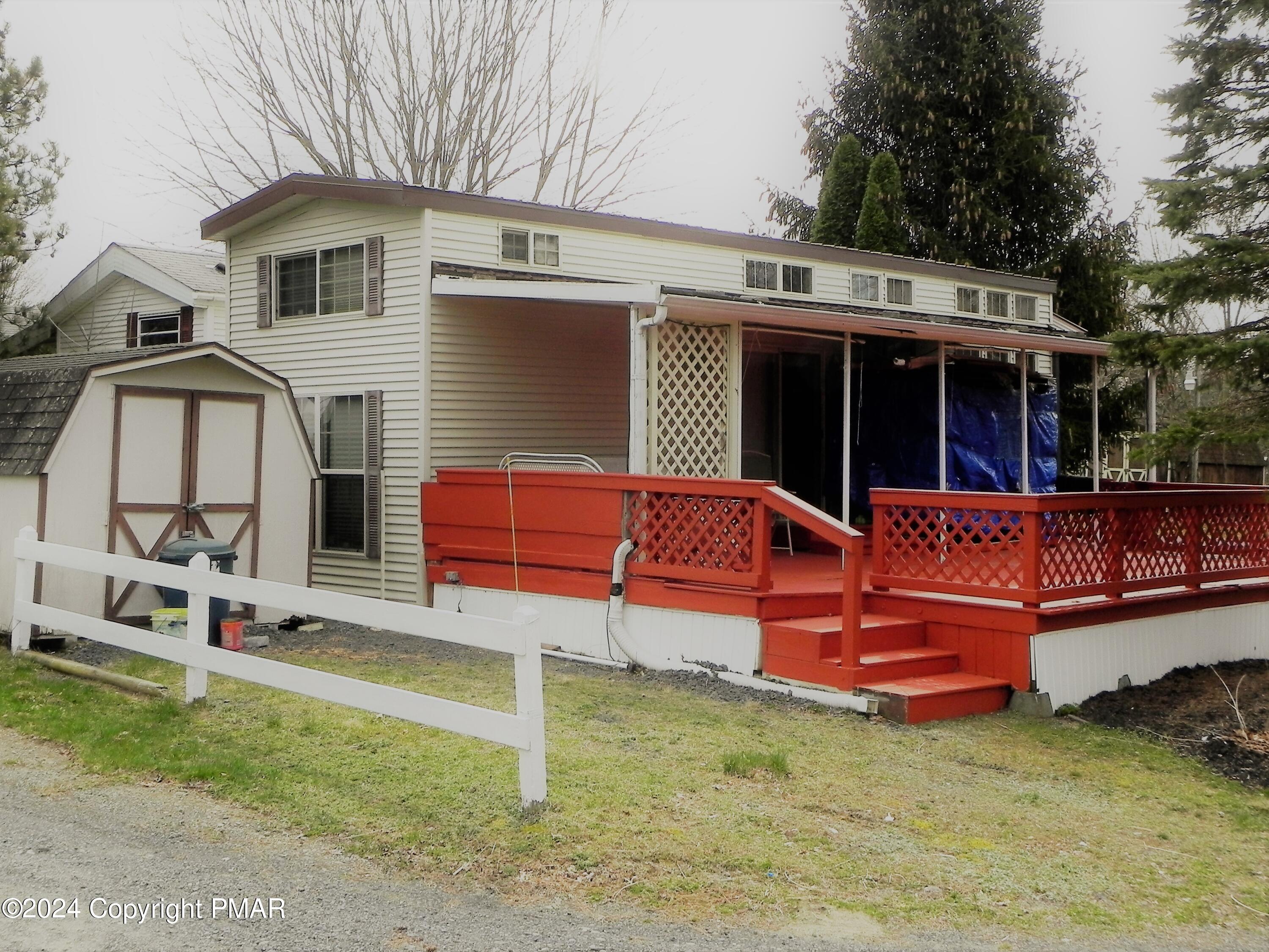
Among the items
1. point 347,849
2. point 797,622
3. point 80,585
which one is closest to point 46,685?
point 80,585

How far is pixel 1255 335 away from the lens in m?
8.44

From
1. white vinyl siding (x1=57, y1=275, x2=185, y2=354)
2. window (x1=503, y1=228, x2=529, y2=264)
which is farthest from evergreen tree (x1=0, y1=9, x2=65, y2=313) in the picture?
window (x1=503, y1=228, x2=529, y2=264)

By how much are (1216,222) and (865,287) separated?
6.81 metres

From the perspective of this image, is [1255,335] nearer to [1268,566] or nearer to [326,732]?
[1268,566]

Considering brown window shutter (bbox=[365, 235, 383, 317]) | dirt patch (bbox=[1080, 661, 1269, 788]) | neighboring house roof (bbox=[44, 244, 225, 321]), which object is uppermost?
neighboring house roof (bbox=[44, 244, 225, 321])

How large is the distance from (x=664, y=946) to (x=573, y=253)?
9575mm

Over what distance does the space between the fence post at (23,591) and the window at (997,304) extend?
515 inches

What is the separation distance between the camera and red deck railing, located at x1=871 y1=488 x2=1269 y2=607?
8.48 m

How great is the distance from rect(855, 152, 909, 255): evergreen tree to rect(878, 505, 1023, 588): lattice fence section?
14468 mm

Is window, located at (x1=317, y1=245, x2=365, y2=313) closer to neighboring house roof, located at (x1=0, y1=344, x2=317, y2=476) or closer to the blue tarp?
neighboring house roof, located at (x1=0, y1=344, x2=317, y2=476)

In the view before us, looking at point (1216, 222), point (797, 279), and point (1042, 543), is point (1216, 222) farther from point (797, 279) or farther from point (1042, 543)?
point (797, 279)

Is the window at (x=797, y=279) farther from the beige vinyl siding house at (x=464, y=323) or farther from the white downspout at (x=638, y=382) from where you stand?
the white downspout at (x=638, y=382)

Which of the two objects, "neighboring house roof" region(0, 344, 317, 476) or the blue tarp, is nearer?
"neighboring house roof" region(0, 344, 317, 476)

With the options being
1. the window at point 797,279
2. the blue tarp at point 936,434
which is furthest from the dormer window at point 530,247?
the blue tarp at point 936,434
